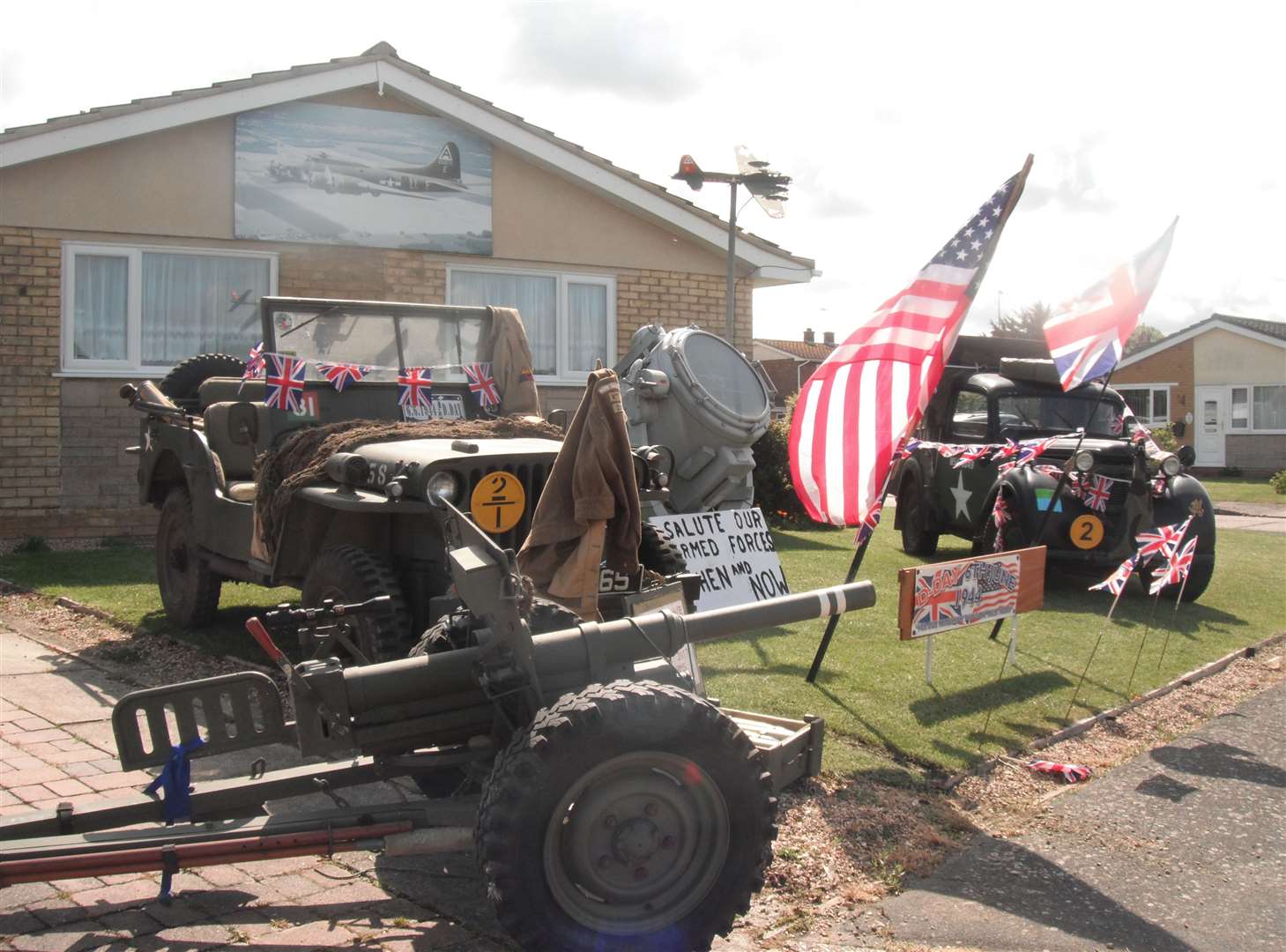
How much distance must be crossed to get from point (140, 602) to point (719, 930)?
6731mm

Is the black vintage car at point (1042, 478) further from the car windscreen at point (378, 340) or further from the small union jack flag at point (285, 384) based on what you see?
the small union jack flag at point (285, 384)

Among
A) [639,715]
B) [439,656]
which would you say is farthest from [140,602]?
[639,715]

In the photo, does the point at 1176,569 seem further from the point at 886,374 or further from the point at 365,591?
the point at 365,591

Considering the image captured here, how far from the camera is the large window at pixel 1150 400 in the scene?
34.8 meters

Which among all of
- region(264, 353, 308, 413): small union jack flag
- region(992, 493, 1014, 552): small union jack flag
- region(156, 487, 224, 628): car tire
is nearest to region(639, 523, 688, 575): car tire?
region(264, 353, 308, 413): small union jack flag

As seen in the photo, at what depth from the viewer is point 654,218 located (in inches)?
572

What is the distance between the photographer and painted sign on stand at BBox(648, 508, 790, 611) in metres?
7.50

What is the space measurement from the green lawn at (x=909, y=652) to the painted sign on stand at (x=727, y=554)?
341mm

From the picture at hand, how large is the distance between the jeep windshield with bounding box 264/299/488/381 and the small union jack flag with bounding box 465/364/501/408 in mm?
68

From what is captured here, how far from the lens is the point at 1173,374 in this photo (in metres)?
34.6

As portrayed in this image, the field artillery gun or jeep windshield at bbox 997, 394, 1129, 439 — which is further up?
jeep windshield at bbox 997, 394, 1129, 439

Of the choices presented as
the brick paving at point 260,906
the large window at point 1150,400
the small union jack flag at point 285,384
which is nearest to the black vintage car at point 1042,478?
the small union jack flag at point 285,384

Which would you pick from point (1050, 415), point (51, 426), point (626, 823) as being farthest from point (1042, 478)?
point (51, 426)

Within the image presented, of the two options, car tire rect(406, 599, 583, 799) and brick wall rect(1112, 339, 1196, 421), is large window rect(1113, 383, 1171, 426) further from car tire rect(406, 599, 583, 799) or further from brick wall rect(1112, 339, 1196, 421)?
car tire rect(406, 599, 583, 799)
